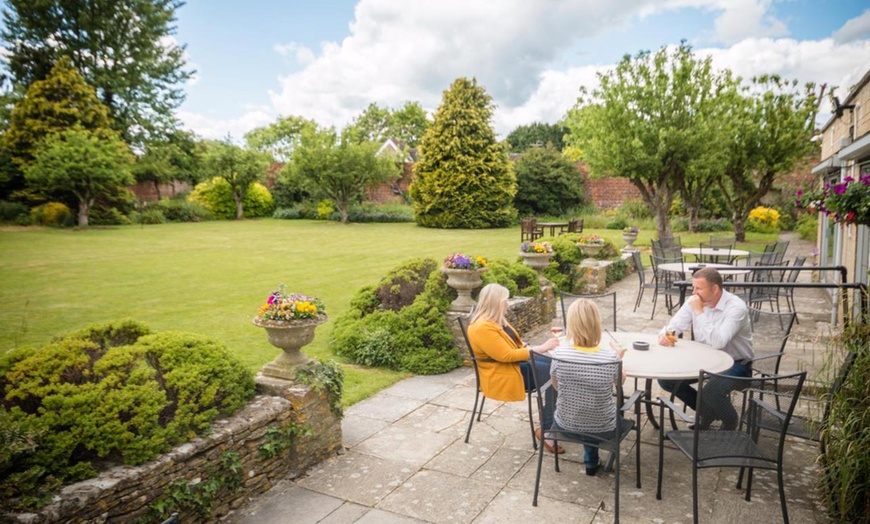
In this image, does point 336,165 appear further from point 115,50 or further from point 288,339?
point 288,339

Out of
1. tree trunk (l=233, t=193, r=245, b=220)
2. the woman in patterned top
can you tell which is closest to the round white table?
the woman in patterned top

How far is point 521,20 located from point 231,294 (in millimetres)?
8802

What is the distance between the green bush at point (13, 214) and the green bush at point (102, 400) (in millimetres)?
26833

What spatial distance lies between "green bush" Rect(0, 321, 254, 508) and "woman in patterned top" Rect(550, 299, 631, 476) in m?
2.17

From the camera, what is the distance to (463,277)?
6.54 meters

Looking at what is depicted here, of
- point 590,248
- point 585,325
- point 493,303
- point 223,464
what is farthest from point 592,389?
point 590,248

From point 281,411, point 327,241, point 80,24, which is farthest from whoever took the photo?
point 80,24

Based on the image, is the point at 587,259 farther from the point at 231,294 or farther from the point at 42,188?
the point at 42,188

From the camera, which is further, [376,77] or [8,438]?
[376,77]

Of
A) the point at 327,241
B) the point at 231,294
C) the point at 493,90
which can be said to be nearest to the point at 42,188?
the point at 327,241

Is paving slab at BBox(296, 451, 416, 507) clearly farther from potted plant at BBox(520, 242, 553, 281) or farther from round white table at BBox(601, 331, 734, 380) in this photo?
potted plant at BBox(520, 242, 553, 281)

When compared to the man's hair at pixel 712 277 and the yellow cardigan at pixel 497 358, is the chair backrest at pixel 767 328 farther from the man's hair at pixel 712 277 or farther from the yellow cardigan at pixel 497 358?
the yellow cardigan at pixel 497 358

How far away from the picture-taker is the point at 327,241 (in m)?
20.1

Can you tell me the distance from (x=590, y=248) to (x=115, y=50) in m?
33.1
